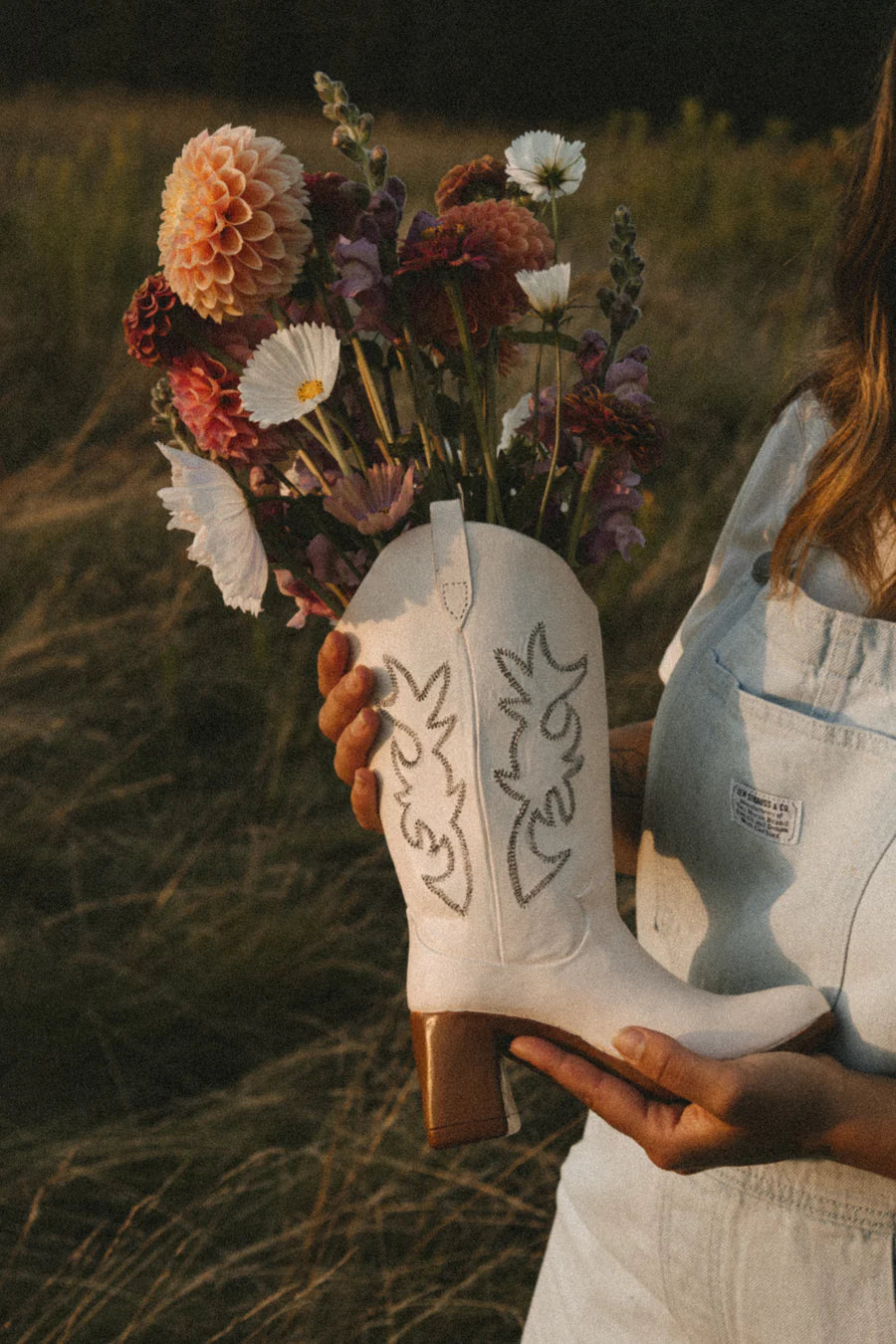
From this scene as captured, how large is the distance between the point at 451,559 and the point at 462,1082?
49 centimetres

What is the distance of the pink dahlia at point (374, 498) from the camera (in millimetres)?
951

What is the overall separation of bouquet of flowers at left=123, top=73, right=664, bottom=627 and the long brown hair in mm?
175

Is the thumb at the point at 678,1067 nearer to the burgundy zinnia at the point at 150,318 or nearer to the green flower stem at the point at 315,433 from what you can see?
the green flower stem at the point at 315,433

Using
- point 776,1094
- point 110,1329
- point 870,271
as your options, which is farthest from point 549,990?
point 110,1329

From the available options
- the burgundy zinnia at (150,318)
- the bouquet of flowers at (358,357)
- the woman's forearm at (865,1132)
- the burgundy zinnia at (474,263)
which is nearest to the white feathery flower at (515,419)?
the bouquet of flowers at (358,357)

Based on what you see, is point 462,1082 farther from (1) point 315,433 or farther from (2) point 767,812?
(1) point 315,433

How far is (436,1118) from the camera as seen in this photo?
3.34 feet

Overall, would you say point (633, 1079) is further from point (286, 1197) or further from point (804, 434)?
point (286, 1197)

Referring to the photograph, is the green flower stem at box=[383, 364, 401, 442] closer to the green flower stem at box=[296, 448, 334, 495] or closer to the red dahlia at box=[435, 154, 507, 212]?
the green flower stem at box=[296, 448, 334, 495]

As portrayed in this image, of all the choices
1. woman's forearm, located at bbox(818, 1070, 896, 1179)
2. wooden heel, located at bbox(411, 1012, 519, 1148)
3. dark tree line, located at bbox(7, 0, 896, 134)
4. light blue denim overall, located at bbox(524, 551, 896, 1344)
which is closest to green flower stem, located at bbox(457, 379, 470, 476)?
light blue denim overall, located at bbox(524, 551, 896, 1344)

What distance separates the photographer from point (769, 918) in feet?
3.35

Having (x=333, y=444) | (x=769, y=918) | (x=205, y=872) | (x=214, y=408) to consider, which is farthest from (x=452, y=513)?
(x=205, y=872)

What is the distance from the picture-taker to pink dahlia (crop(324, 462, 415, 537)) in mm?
951

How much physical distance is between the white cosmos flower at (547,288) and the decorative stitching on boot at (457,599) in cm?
25
